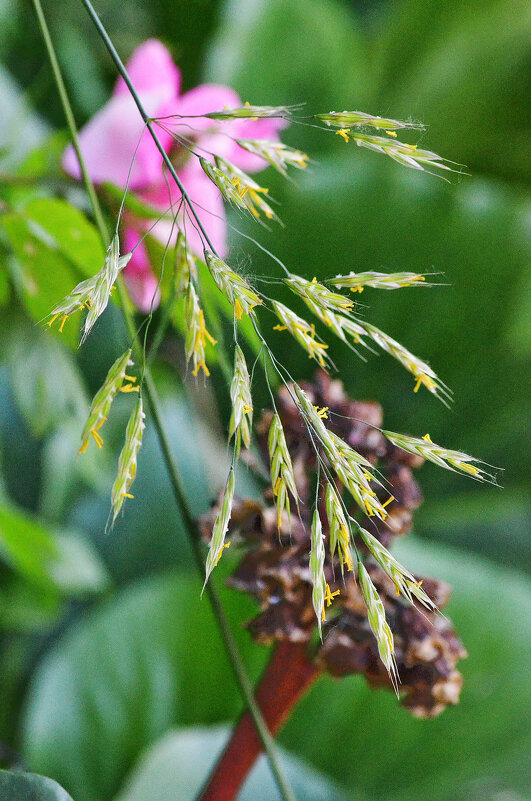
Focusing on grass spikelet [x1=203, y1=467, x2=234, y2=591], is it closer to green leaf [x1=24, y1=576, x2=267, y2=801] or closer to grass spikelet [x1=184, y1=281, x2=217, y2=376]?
grass spikelet [x1=184, y1=281, x2=217, y2=376]

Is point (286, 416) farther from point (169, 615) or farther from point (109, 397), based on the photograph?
point (169, 615)

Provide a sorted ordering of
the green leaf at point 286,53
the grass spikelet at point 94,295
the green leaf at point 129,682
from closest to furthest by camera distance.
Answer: the grass spikelet at point 94,295, the green leaf at point 129,682, the green leaf at point 286,53

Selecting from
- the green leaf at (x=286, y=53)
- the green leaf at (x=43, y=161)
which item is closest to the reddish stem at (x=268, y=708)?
the green leaf at (x=43, y=161)

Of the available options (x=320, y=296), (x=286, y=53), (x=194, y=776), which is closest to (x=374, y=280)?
(x=320, y=296)

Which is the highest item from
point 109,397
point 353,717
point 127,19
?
point 127,19

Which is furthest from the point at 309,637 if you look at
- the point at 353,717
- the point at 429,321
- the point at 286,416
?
the point at 429,321

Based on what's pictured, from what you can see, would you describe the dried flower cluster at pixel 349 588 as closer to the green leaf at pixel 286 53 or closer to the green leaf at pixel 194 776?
the green leaf at pixel 194 776
